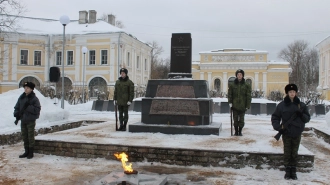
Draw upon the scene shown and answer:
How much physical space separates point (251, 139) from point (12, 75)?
1360 inches

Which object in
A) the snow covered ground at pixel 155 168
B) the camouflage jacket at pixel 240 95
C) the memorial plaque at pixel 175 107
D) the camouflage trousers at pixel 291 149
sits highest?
the camouflage jacket at pixel 240 95

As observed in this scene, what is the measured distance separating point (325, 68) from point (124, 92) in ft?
133

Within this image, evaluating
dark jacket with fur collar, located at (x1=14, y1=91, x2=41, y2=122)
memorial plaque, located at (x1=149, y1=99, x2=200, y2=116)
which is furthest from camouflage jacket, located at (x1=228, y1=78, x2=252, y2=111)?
dark jacket with fur collar, located at (x1=14, y1=91, x2=41, y2=122)

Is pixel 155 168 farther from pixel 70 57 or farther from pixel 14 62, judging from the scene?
pixel 14 62

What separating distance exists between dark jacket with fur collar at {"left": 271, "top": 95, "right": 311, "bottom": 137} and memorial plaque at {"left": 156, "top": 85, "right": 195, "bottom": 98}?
3.55 m

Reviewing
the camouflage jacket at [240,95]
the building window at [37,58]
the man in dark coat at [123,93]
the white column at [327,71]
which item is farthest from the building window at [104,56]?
the camouflage jacket at [240,95]

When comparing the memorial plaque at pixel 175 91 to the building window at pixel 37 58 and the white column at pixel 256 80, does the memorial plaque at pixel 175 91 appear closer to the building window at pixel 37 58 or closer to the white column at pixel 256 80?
the building window at pixel 37 58

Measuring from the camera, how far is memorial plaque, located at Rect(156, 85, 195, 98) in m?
8.88

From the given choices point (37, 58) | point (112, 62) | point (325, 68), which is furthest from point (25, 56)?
point (325, 68)

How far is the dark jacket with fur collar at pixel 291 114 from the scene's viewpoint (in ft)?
17.5

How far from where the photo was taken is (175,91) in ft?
29.4

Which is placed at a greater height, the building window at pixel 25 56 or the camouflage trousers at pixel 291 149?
the building window at pixel 25 56

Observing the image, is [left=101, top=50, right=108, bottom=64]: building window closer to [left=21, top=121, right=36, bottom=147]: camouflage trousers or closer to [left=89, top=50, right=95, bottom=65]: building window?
[left=89, top=50, right=95, bottom=65]: building window

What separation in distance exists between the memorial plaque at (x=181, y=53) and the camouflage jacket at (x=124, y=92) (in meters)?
1.45
